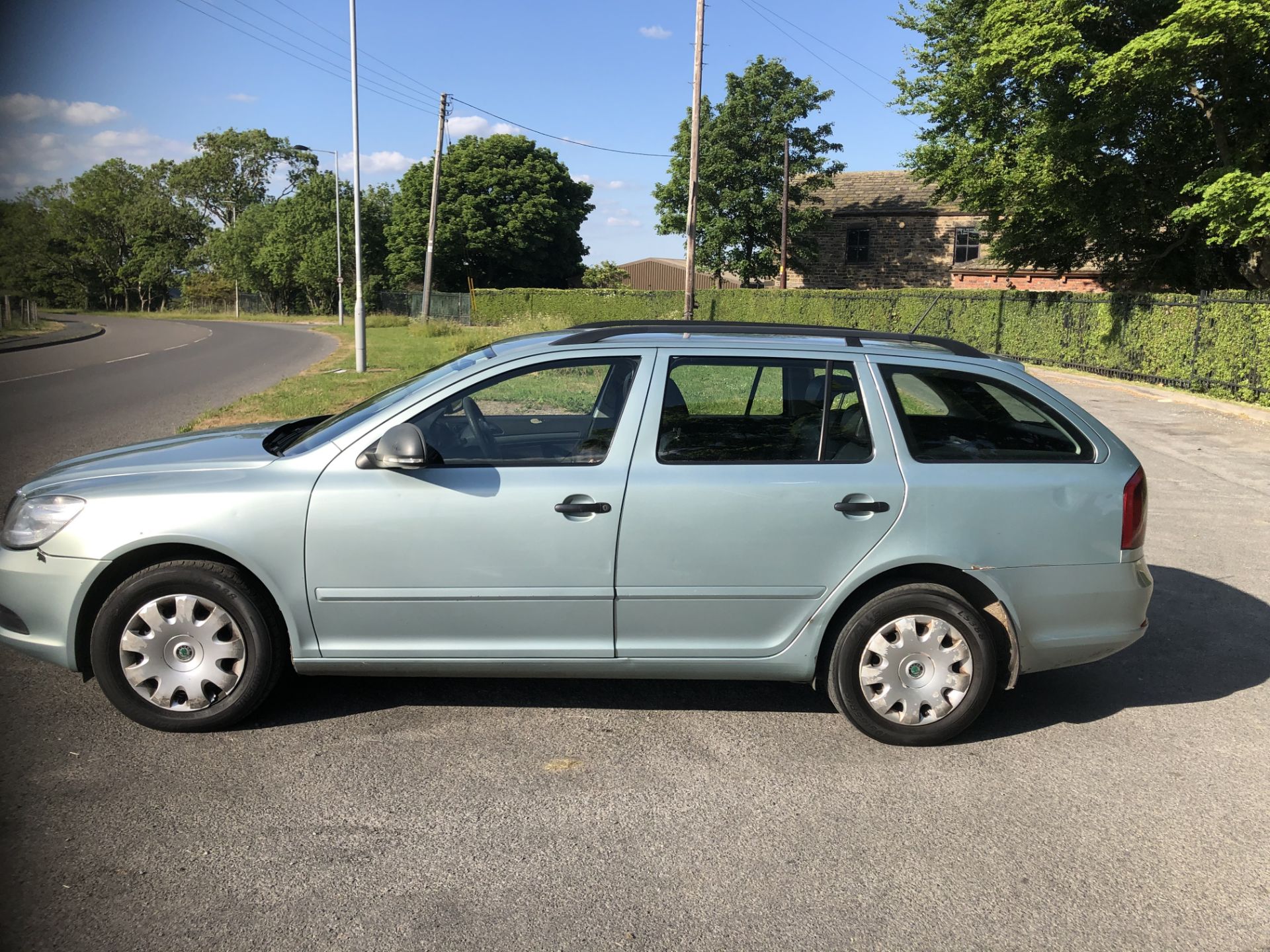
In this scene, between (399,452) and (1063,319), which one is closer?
(399,452)

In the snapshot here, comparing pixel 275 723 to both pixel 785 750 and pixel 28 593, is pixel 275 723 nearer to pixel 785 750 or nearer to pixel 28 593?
pixel 28 593

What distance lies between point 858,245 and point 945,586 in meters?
48.4

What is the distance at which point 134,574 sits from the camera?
13.0 ft

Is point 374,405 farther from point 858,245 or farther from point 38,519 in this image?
point 858,245

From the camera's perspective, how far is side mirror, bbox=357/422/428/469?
3820mm

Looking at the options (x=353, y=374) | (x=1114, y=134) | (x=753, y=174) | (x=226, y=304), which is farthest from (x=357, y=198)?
(x=226, y=304)

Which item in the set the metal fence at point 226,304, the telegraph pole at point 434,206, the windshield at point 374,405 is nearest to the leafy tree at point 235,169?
the metal fence at point 226,304

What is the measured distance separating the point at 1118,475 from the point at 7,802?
446cm

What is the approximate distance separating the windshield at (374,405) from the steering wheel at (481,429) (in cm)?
18

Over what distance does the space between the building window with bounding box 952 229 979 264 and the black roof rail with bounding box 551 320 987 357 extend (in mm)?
46167

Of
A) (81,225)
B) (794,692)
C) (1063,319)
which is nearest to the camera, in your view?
(81,225)

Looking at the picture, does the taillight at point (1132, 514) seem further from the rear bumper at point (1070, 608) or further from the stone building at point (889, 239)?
the stone building at point (889, 239)

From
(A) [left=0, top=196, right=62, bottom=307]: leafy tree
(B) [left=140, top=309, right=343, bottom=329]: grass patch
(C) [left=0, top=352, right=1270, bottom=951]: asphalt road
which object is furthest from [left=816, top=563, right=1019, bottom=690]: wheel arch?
(B) [left=140, top=309, right=343, bottom=329]: grass patch

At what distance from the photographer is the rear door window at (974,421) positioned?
163 inches
